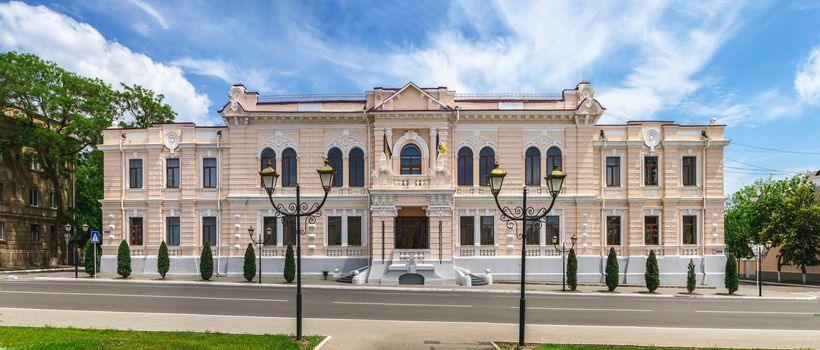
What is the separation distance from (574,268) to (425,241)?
8.72 m

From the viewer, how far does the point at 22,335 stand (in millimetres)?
13781

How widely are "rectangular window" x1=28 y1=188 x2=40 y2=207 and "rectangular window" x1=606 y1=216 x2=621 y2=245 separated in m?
44.1

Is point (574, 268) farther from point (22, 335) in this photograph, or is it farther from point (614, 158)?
point (22, 335)

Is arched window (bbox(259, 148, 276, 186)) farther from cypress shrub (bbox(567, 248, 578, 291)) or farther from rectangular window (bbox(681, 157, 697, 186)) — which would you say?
rectangular window (bbox(681, 157, 697, 186))

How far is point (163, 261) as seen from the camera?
107 ft

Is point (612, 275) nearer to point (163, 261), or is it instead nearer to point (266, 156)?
point (266, 156)

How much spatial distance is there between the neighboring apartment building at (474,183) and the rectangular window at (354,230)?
0.09m

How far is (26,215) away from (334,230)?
1079 inches

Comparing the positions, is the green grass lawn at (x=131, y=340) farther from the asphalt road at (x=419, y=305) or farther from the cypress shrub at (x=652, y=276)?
the cypress shrub at (x=652, y=276)

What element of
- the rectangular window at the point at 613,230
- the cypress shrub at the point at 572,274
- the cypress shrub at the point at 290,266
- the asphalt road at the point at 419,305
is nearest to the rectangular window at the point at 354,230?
the cypress shrub at the point at 290,266

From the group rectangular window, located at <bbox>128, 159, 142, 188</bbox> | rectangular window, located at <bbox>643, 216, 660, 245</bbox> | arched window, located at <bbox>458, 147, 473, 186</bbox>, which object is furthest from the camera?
rectangular window, located at <bbox>128, 159, 142, 188</bbox>

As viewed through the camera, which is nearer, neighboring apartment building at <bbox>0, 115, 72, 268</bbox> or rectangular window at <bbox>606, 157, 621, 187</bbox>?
rectangular window at <bbox>606, 157, 621, 187</bbox>

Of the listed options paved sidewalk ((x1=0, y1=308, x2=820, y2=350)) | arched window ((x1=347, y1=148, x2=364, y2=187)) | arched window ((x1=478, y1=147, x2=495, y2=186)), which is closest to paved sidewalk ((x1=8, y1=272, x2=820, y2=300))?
arched window ((x1=347, y1=148, x2=364, y2=187))

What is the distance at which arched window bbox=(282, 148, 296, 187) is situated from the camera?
34812 millimetres
